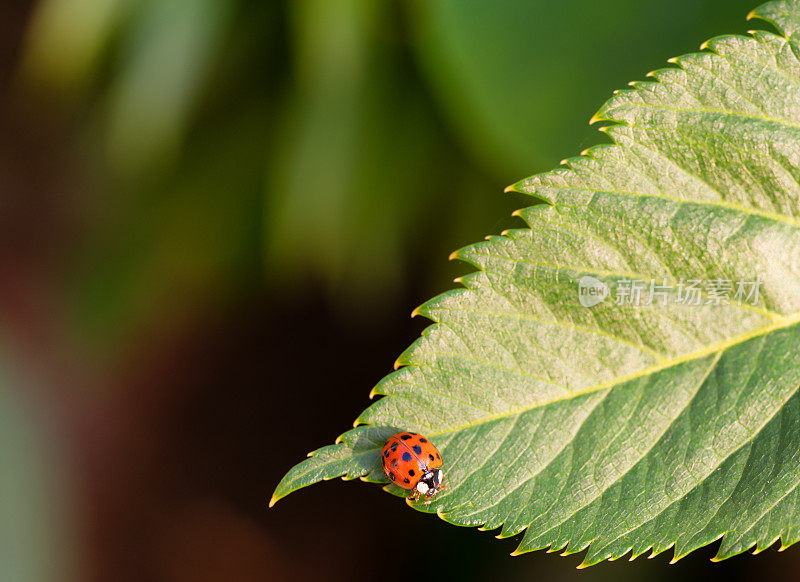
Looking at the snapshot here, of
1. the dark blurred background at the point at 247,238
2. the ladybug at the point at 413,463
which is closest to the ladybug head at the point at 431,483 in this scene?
the ladybug at the point at 413,463

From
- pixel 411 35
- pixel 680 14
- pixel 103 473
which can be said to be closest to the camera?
pixel 680 14

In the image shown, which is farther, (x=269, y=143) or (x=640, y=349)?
(x=269, y=143)

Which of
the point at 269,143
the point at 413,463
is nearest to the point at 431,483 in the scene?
the point at 413,463

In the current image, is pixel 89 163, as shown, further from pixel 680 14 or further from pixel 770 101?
pixel 770 101

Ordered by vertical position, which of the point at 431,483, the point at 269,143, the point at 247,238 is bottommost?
the point at 431,483

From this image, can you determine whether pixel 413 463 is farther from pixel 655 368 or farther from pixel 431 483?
pixel 655 368

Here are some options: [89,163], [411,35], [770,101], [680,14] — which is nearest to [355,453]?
[770,101]
